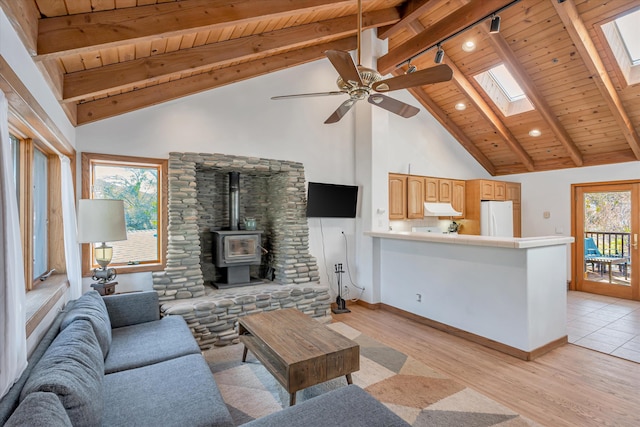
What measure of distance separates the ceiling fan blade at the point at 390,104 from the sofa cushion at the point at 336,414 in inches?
92.6

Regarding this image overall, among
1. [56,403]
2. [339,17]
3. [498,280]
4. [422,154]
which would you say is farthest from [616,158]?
[56,403]

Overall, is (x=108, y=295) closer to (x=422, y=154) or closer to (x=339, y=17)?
(x=339, y=17)

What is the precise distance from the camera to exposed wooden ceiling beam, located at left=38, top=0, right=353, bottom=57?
211 cm

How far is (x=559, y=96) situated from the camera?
512cm

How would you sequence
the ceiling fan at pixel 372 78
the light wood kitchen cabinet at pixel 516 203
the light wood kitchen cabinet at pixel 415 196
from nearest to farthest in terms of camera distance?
the ceiling fan at pixel 372 78, the light wood kitchen cabinet at pixel 415 196, the light wood kitchen cabinet at pixel 516 203

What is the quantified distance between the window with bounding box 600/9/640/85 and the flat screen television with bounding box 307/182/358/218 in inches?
151

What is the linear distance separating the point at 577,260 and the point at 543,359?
4.02 meters

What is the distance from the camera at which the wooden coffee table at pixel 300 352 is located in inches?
87.9

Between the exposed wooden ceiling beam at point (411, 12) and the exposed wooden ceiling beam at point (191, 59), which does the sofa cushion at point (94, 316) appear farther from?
the exposed wooden ceiling beam at point (411, 12)

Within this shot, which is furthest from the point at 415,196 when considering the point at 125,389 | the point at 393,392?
the point at 125,389

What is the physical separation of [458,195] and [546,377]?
4.53 meters

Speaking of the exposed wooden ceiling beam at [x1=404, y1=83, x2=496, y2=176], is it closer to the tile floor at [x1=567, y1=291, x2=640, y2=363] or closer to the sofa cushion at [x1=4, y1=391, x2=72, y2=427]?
the tile floor at [x1=567, y1=291, x2=640, y2=363]

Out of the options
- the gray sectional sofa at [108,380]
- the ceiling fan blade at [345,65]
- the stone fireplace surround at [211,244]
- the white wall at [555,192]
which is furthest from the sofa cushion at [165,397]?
the white wall at [555,192]

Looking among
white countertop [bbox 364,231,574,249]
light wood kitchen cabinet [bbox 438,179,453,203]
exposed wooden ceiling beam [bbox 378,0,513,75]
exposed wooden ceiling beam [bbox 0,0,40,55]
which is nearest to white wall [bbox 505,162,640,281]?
light wood kitchen cabinet [bbox 438,179,453,203]
